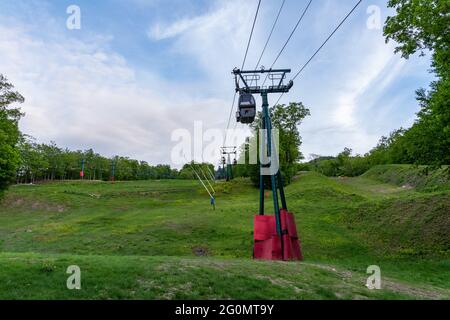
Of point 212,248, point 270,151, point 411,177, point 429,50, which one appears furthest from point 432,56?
point 411,177

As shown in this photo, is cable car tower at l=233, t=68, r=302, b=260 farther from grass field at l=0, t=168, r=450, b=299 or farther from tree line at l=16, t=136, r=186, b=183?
tree line at l=16, t=136, r=186, b=183

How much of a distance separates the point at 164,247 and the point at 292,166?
44.3 meters

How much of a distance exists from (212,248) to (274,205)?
24.2 ft

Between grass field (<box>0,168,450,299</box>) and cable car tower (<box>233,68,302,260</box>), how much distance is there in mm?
1882

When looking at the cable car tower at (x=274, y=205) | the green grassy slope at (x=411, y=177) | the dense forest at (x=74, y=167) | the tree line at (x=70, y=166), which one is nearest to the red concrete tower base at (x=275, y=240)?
the cable car tower at (x=274, y=205)

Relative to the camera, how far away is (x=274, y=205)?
66.2 feet

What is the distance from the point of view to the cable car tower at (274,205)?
20.0 m

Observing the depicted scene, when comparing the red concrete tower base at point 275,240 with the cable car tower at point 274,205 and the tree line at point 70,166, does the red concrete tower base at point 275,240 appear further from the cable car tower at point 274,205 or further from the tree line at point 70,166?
the tree line at point 70,166

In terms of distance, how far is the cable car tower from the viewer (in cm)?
1998

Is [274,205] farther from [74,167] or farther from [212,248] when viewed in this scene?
[74,167]

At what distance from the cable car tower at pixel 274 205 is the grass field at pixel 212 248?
188 cm
